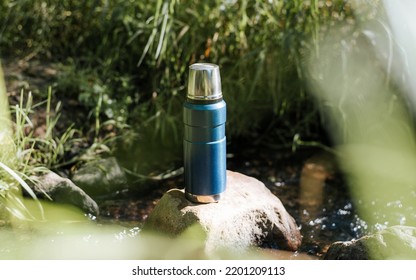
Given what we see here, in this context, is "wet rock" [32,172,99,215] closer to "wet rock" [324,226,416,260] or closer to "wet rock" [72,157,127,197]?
"wet rock" [72,157,127,197]

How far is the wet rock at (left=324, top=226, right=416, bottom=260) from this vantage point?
2797mm

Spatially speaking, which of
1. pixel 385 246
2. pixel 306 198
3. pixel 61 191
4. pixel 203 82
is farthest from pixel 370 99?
pixel 61 191

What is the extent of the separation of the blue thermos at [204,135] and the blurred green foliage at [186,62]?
0.95 m

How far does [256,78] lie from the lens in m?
3.90

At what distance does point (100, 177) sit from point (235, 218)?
88 cm

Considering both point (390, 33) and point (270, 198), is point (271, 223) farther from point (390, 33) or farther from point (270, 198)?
point (390, 33)

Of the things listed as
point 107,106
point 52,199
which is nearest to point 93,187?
point 52,199

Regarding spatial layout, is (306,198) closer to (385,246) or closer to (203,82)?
(385,246)

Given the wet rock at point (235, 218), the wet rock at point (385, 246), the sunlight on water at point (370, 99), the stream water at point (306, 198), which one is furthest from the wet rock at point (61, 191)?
the sunlight on water at point (370, 99)

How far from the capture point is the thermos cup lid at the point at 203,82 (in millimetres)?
2797

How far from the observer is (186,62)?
4020 millimetres

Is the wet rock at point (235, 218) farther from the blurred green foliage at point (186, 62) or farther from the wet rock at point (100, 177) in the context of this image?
the blurred green foliage at point (186, 62)

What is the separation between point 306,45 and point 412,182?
2.89ft

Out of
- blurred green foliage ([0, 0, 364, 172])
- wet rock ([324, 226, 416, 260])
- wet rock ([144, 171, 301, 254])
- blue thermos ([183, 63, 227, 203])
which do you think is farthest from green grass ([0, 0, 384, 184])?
wet rock ([324, 226, 416, 260])
